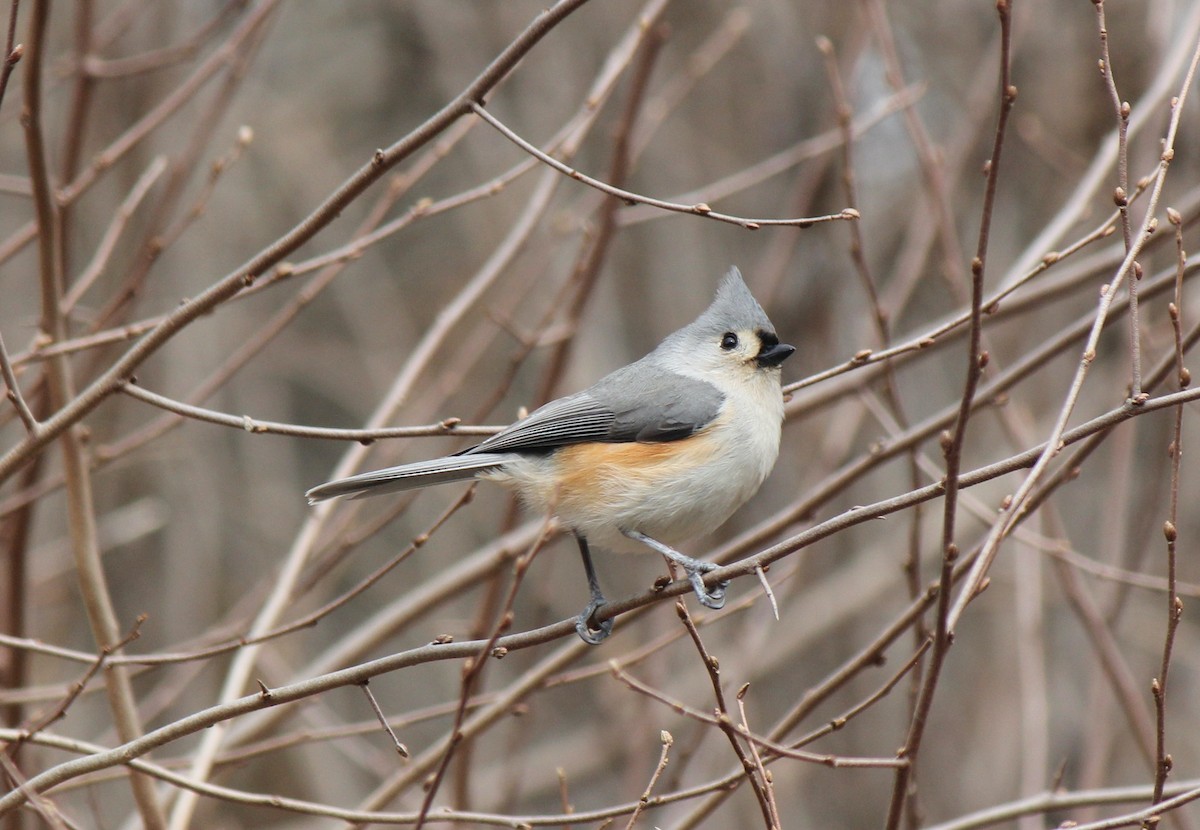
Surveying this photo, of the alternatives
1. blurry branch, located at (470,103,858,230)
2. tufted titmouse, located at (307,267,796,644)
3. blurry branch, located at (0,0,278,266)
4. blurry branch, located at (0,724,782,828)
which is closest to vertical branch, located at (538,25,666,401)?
tufted titmouse, located at (307,267,796,644)

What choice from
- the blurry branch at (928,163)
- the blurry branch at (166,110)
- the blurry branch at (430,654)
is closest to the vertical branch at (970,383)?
the blurry branch at (430,654)

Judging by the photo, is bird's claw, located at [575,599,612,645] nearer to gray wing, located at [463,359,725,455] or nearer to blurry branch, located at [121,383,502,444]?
gray wing, located at [463,359,725,455]

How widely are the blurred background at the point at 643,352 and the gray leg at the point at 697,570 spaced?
835mm

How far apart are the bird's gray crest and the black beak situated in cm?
6

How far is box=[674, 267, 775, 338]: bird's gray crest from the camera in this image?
3266 millimetres

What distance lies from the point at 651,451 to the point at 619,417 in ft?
0.54

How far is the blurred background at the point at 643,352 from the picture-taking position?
438 centimetres

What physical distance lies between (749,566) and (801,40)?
4.41 m

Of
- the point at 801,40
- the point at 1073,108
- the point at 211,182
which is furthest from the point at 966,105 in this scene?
the point at 211,182

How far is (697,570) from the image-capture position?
269 cm

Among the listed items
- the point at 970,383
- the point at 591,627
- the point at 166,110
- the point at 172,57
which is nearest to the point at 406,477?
the point at 591,627

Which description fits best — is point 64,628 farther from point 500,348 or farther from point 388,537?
point 500,348

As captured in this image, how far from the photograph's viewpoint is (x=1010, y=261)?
5438 millimetres

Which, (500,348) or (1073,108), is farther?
(500,348)
